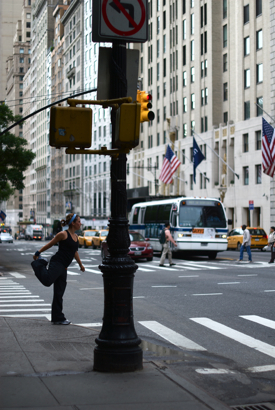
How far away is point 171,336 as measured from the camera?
9312 mm

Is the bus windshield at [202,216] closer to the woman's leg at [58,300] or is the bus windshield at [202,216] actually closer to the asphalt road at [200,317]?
the asphalt road at [200,317]

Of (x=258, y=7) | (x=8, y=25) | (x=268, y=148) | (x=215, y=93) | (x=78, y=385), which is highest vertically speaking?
(x=8, y=25)

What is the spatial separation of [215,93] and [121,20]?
175 ft

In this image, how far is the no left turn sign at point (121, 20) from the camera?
266 inches

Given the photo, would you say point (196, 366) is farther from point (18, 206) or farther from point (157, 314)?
point (18, 206)

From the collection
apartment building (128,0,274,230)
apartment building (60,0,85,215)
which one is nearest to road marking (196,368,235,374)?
apartment building (128,0,274,230)

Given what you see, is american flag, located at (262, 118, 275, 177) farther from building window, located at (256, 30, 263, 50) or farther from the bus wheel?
building window, located at (256, 30, 263, 50)

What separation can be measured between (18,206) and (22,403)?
173 metres

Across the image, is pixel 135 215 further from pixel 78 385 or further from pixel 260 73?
pixel 78 385

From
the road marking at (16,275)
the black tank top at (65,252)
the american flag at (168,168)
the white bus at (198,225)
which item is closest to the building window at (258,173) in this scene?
the american flag at (168,168)

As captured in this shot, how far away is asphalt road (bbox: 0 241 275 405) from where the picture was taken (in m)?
6.84

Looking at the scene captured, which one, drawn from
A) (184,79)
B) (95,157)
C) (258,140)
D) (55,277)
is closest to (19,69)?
(95,157)

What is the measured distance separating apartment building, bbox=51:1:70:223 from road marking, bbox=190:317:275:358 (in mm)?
112600

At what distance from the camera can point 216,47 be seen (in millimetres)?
58969
